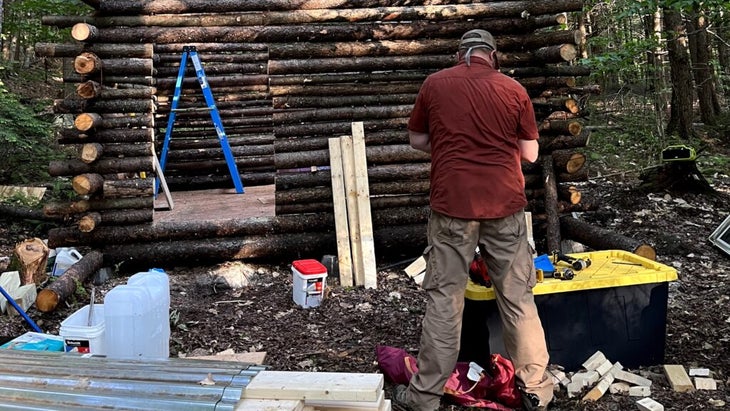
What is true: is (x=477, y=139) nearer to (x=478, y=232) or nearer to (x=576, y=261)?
(x=478, y=232)

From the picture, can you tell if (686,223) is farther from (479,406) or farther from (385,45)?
(479,406)

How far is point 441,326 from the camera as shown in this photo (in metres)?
3.96

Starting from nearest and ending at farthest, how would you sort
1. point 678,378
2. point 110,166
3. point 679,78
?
1. point 678,378
2. point 110,166
3. point 679,78

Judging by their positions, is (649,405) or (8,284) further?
(8,284)

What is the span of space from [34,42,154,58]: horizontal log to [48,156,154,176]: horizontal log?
126 cm

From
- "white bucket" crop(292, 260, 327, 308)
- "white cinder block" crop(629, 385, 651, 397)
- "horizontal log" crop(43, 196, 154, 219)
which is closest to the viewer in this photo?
"white cinder block" crop(629, 385, 651, 397)

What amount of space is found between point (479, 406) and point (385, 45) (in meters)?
5.03

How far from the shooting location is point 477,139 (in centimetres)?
399

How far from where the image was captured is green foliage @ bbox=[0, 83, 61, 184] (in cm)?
1112

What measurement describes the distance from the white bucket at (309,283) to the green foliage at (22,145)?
265 inches

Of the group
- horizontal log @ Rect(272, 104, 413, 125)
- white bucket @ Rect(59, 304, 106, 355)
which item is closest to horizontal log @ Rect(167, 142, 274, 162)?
horizontal log @ Rect(272, 104, 413, 125)

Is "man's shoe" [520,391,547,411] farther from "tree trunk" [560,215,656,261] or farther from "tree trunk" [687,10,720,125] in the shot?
"tree trunk" [687,10,720,125]

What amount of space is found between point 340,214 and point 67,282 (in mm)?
2910

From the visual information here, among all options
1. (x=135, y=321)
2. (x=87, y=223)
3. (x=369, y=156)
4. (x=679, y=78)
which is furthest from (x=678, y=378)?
(x=679, y=78)
